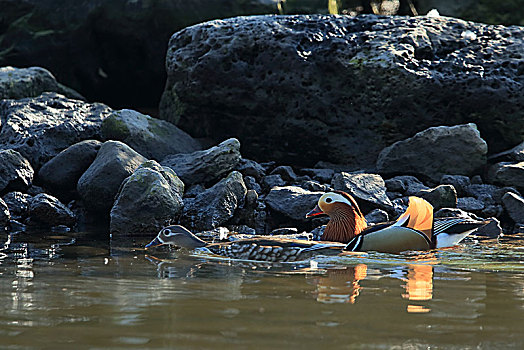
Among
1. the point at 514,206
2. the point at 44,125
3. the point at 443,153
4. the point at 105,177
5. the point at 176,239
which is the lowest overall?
the point at 176,239

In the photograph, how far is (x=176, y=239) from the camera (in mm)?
5906

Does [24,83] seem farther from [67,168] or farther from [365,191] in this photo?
[365,191]

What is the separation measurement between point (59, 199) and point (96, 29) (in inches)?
292

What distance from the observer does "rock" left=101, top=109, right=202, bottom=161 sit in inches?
364

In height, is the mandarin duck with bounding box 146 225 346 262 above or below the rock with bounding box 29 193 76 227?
below

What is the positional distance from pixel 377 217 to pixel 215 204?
182cm

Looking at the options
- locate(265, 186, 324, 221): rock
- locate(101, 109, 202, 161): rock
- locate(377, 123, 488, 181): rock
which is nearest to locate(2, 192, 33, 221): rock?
locate(101, 109, 202, 161): rock

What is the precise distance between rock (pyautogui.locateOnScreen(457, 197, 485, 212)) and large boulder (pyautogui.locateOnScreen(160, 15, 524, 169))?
5.97 ft

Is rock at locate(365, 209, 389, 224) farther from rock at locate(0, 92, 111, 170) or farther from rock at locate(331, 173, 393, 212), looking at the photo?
rock at locate(0, 92, 111, 170)

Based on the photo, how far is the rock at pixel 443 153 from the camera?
8836 mm

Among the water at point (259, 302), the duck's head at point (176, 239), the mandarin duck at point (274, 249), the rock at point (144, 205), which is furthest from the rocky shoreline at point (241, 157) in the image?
the water at point (259, 302)

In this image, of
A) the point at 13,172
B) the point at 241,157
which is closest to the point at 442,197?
the point at 241,157

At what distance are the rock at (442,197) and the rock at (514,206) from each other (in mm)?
641

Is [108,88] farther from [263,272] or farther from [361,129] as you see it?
Result: [263,272]
